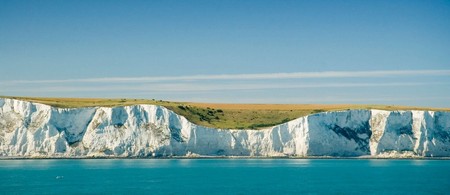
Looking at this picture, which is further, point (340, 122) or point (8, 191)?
point (340, 122)

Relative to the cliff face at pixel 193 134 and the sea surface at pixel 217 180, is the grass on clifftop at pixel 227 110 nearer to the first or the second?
the cliff face at pixel 193 134

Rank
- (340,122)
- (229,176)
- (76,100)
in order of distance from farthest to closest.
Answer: (76,100) < (340,122) < (229,176)

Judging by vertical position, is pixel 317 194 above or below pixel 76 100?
below

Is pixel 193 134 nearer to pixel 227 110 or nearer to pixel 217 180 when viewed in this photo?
pixel 227 110

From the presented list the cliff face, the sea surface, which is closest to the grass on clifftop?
the cliff face

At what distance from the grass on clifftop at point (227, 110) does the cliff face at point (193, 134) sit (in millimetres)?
3089

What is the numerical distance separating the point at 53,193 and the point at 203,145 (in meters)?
47.5

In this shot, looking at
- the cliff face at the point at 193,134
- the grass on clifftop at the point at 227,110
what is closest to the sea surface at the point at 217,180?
the cliff face at the point at 193,134

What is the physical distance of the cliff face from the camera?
94.8 m

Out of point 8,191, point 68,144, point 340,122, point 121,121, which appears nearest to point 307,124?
point 340,122

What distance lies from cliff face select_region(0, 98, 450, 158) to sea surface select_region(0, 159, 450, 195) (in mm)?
13281

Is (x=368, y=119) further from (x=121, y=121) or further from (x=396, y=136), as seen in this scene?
(x=121, y=121)

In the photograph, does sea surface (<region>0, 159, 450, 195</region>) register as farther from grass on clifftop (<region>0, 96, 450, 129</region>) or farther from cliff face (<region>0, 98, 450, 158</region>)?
grass on clifftop (<region>0, 96, 450, 129</region>)

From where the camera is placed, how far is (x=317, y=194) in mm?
53031
